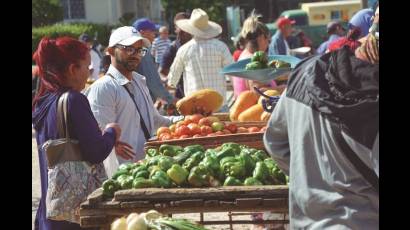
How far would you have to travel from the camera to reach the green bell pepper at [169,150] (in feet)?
20.7

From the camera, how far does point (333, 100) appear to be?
376cm

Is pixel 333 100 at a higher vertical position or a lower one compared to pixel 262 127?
higher

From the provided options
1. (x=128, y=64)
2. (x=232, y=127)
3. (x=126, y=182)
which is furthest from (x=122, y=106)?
(x=126, y=182)

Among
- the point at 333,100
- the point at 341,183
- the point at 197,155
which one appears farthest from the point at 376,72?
the point at 197,155

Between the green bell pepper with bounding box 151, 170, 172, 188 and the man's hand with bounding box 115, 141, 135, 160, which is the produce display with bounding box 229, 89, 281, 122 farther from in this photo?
the green bell pepper with bounding box 151, 170, 172, 188

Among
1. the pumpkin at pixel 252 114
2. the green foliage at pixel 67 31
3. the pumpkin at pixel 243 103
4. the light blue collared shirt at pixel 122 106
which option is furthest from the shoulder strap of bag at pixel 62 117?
the green foliage at pixel 67 31

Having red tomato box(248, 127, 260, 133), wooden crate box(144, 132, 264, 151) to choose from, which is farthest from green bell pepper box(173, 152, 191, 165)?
red tomato box(248, 127, 260, 133)

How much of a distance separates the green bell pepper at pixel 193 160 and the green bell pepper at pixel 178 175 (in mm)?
114

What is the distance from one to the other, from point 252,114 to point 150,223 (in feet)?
12.0

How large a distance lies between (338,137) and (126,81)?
3.61 metres

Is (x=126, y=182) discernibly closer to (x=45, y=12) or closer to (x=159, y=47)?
(x=159, y=47)

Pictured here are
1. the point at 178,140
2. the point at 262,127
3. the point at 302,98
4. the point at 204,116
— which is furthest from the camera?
the point at 204,116

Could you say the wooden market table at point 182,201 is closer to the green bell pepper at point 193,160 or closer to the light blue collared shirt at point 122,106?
the green bell pepper at point 193,160

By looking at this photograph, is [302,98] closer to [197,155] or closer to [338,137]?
[338,137]
